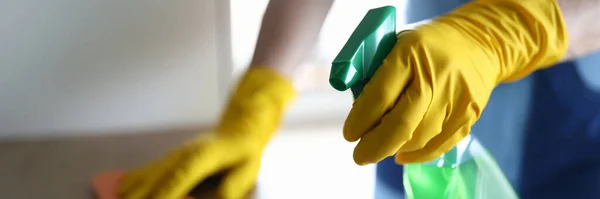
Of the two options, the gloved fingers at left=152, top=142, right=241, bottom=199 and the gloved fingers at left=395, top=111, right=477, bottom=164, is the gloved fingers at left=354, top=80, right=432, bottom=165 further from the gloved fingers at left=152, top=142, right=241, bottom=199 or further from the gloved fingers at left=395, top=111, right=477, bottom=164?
the gloved fingers at left=152, top=142, right=241, bottom=199

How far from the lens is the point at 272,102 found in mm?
675

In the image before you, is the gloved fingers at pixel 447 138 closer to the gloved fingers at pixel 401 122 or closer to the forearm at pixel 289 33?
the gloved fingers at pixel 401 122

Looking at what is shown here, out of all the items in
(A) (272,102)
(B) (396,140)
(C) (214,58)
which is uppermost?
(C) (214,58)

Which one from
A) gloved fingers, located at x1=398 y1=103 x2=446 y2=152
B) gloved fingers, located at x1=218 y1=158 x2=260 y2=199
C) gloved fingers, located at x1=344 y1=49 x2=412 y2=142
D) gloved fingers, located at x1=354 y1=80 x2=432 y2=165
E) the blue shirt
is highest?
gloved fingers, located at x1=218 y1=158 x2=260 y2=199

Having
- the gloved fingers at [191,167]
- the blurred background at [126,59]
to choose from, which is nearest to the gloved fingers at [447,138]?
the gloved fingers at [191,167]

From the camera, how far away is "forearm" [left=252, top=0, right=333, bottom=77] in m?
0.70

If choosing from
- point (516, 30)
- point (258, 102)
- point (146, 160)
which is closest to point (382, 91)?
point (516, 30)

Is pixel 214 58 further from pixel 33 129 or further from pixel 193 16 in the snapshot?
pixel 33 129

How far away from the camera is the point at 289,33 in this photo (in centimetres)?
70

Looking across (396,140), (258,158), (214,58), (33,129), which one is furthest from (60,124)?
(396,140)

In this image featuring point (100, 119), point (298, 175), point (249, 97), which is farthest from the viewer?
point (100, 119)

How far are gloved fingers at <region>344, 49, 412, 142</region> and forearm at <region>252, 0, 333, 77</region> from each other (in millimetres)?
254

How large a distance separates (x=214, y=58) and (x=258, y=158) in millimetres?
245

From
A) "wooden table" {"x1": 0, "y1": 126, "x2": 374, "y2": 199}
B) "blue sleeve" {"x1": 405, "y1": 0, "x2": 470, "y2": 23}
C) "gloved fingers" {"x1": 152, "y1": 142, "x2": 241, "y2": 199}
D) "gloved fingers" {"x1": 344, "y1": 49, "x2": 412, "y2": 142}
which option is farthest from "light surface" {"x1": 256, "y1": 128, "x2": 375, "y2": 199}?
"gloved fingers" {"x1": 344, "y1": 49, "x2": 412, "y2": 142}
